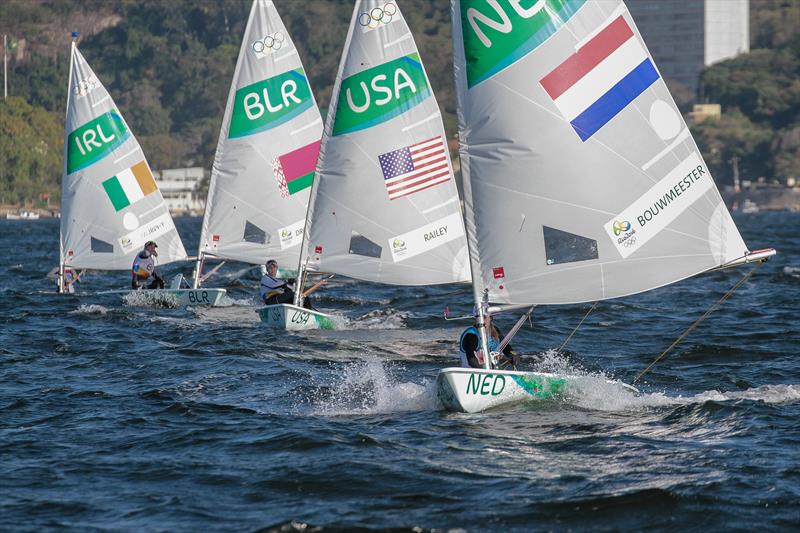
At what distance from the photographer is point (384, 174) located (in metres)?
24.1

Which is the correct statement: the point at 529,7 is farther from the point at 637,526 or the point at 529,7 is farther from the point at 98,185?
the point at 98,185

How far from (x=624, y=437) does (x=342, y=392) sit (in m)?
4.81

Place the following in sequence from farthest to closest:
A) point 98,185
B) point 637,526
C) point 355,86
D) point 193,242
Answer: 1. point 193,242
2. point 98,185
3. point 355,86
4. point 637,526

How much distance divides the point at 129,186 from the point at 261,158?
183 inches

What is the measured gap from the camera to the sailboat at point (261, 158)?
30688 millimetres

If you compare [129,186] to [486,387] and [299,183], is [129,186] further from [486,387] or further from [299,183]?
[486,387]

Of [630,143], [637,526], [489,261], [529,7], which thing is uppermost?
[529,7]

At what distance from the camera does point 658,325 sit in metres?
28.2

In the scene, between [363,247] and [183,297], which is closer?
[363,247]

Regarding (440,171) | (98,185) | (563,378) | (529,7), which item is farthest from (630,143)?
(98,185)

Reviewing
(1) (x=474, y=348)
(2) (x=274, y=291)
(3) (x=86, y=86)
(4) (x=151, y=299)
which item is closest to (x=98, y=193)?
(3) (x=86, y=86)

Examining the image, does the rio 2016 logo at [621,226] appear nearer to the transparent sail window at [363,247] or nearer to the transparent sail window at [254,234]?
the transparent sail window at [363,247]

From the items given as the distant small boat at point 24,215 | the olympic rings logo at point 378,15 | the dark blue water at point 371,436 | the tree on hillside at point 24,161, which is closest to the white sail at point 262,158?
Result: the dark blue water at point 371,436

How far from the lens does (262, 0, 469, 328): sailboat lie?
24141mm
